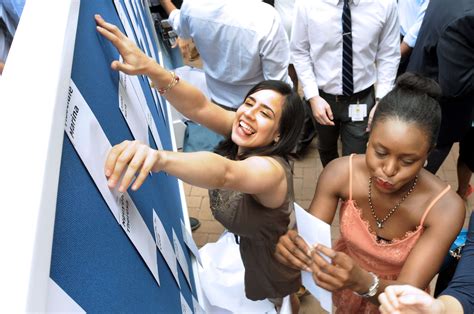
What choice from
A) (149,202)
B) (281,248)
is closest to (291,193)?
(281,248)

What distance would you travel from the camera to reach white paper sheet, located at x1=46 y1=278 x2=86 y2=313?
1.67ft

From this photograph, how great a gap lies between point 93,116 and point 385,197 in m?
1.05

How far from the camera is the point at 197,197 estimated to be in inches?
136

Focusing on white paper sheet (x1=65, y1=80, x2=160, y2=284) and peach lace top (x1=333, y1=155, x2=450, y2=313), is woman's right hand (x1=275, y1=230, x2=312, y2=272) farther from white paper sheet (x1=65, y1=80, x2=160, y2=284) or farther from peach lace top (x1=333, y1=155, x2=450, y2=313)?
white paper sheet (x1=65, y1=80, x2=160, y2=284)

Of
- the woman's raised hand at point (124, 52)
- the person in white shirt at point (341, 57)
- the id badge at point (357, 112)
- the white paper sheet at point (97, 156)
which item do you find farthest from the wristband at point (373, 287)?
the id badge at point (357, 112)

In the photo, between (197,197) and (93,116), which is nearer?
(93,116)

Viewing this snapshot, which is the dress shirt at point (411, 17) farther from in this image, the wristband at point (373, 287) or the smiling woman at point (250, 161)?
the wristband at point (373, 287)

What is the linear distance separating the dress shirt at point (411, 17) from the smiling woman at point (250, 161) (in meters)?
1.77

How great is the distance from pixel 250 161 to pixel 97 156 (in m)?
0.62

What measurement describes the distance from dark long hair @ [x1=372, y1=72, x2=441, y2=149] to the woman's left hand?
18.1 inches

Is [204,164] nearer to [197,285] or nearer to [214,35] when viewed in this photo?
[197,285]

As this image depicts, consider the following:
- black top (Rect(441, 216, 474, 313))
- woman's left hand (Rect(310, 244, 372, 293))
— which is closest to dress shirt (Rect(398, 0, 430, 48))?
black top (Rect(441, 216, 474, 313))

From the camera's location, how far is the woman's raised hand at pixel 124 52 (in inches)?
43.5

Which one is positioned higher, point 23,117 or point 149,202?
point 23,117
